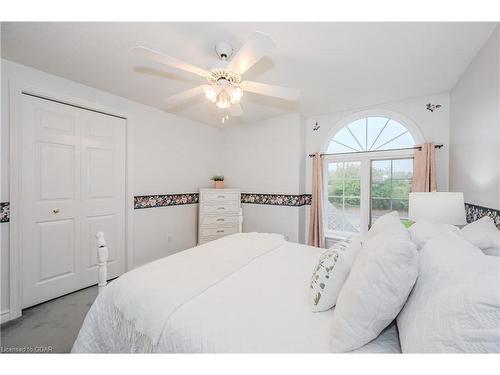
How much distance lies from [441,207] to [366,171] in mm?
1380

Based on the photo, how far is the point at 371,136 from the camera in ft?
9.90

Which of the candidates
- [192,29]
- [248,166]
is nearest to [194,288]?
[192,29]

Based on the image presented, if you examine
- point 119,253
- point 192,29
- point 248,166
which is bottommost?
point 119,253

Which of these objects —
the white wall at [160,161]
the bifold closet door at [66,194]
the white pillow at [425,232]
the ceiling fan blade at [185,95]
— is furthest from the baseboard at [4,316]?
the white pillow at [425,232]

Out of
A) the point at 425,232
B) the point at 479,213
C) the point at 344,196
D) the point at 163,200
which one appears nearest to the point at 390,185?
the point at 344,196

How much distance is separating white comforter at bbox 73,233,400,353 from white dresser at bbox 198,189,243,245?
1773 mm

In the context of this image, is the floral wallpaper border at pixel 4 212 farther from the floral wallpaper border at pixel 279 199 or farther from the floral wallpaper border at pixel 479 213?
the floral wallpaper border at pixel 479 213

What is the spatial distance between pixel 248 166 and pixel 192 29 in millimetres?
2484

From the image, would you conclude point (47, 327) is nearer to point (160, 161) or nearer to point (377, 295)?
point (160, 161)

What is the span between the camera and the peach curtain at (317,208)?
3.24 metres

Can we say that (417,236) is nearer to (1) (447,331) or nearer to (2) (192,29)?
(1) (447,331)

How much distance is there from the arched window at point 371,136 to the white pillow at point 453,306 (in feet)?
7.95

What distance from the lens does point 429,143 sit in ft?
8.32
